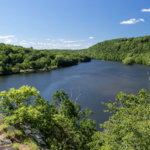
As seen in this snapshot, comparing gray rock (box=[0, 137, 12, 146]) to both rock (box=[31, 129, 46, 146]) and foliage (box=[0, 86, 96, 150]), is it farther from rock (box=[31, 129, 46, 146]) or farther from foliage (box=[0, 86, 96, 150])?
rock (box=[31, 129, 46, 146])

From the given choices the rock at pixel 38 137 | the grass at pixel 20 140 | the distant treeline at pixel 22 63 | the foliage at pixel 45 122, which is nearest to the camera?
the grass at pixel 20 140

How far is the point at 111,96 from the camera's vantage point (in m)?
27.2

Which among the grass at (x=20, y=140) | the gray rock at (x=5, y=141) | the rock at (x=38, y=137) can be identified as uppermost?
the gray rock at (x=5, y=141)

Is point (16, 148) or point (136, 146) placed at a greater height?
point (136, 146)

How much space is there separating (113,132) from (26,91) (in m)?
6.75

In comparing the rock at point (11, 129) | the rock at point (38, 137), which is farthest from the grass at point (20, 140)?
the rock at point (38, 137)

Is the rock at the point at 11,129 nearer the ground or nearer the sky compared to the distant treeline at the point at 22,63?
nearer the ground

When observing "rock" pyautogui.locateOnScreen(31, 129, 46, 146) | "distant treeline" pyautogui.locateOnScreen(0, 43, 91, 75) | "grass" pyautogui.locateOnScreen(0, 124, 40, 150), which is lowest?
"rock" pyautogui.locateOnScreen(31, 129, 46, 146)

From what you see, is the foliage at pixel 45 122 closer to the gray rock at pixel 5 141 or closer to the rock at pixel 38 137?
the rock at pixel 38 137

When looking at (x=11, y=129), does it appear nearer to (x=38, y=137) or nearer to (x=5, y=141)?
(x=5, y=141)

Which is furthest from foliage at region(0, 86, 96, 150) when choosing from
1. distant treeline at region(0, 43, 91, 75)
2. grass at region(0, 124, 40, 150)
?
distant treeline at region(0, 43, 91, 75)

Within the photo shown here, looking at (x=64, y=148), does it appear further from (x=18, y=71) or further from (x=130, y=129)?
(x=18, y=71)

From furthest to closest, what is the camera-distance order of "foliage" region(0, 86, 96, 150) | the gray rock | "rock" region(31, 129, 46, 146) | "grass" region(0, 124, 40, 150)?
"rock" region(31, 129, 46, 146), "foliage" region(0, 86, 96, 150), "grass" region(0, 124, 40, 150), the gray rock

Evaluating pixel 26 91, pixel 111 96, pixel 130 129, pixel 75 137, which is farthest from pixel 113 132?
pixel 111 96
